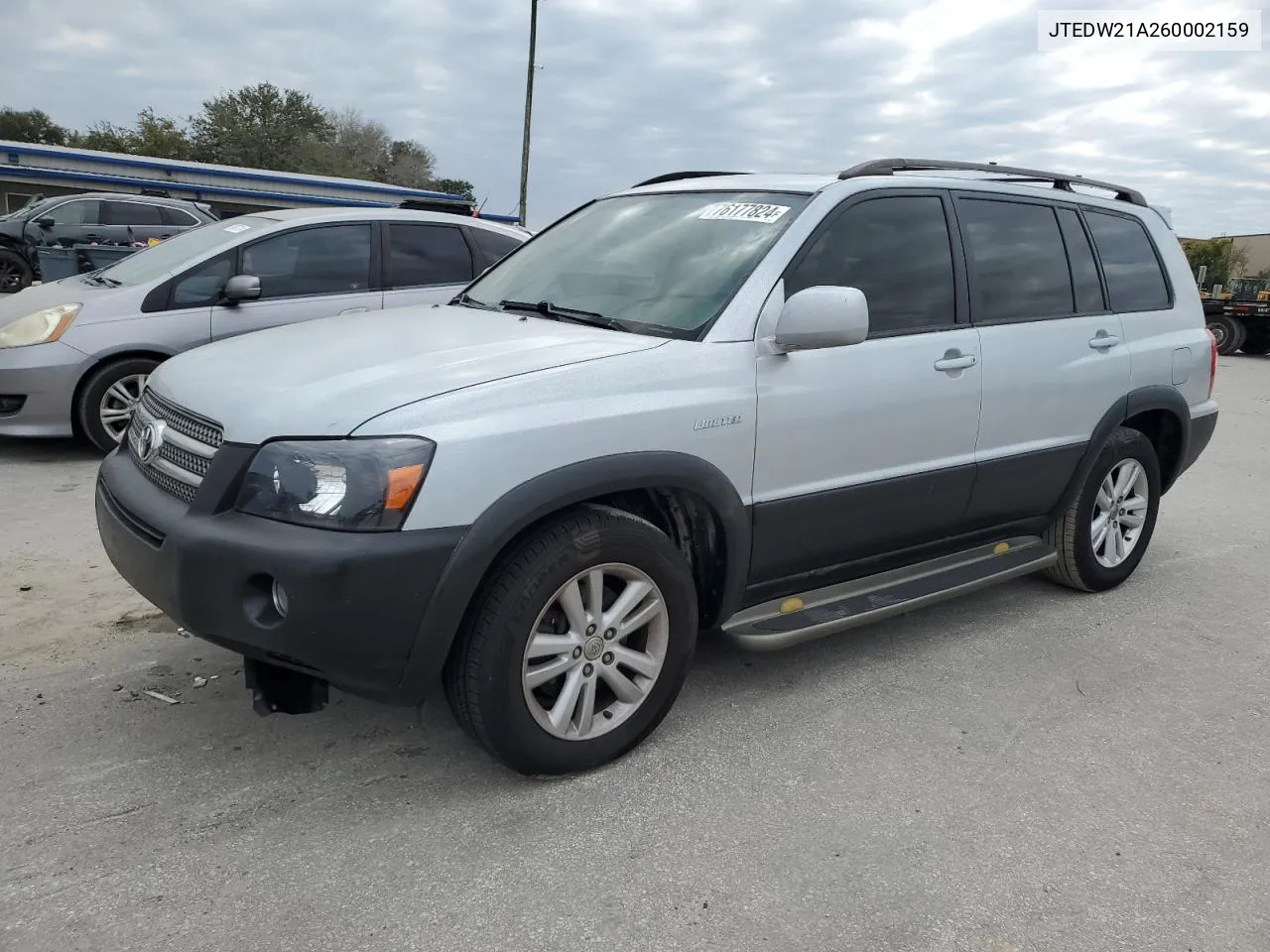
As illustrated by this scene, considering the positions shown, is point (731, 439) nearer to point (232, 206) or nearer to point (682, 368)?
point (682, 368)

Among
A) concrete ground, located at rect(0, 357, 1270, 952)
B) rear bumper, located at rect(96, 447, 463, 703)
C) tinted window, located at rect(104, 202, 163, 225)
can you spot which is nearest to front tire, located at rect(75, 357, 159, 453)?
concrete ground, located at rect(0, 357, 1270, 952)

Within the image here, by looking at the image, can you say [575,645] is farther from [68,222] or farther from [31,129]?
[31,129]

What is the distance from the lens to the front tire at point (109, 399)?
607cm

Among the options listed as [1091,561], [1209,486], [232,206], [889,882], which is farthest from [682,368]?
[232,206]

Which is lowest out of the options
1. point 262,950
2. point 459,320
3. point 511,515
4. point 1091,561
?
point 262,950

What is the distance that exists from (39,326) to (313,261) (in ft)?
5.48

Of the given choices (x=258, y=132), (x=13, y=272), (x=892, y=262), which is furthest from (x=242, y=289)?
(x=258, y=132)

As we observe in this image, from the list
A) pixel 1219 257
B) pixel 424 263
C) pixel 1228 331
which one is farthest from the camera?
pixel 1219 257

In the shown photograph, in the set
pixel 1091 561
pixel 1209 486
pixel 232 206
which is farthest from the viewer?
pixel 232 206

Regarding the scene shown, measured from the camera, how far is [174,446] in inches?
110

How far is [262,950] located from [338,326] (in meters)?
1.99

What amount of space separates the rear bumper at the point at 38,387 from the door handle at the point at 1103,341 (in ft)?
18.3

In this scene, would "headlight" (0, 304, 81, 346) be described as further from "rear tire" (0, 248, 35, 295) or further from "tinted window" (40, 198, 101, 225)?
"rear tire" (0, 248, 35, 295)

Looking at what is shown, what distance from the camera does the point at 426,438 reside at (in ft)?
8.02
